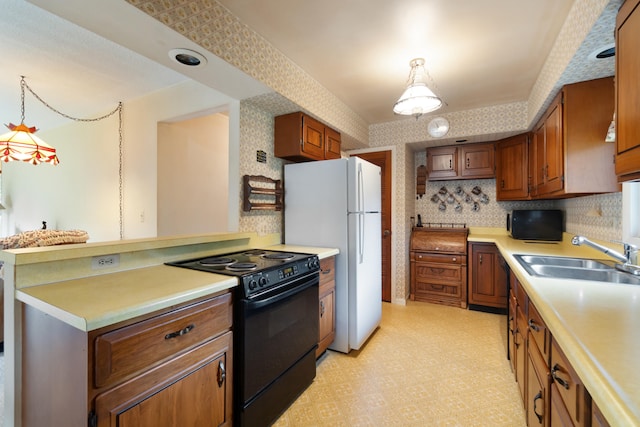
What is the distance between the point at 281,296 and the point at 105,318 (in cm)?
92

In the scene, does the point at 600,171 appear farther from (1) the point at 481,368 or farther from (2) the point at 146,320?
(2) the point at 146,320

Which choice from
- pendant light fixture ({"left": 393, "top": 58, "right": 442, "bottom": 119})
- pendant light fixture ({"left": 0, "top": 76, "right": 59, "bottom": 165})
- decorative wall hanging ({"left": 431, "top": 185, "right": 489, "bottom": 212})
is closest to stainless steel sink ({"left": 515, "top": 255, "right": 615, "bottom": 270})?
pendant light fixture ({"left": 393, "top": 58, "right": 442, "bottom": 119})

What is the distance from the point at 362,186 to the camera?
255 cm

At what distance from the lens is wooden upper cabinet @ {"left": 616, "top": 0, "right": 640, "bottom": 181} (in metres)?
1.06

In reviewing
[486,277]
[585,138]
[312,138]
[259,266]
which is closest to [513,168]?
[486,277]

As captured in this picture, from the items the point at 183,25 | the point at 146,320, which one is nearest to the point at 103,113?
the point at 183,25

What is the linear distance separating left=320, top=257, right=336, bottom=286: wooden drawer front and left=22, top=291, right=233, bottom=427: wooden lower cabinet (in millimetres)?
1007

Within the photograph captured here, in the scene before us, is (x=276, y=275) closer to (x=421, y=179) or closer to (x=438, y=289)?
(x=438, y=289)

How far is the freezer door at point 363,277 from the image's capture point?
8.16ft

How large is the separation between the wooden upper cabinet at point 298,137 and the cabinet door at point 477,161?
2114 millimetres

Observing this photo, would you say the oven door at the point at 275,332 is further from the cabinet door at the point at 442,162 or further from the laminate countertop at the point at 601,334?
the cabinet door at the point at 442,162

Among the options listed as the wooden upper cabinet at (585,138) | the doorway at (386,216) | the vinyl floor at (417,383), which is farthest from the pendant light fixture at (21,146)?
the wooden upper cabinet at (585,138)

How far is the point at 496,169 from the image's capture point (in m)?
3.69

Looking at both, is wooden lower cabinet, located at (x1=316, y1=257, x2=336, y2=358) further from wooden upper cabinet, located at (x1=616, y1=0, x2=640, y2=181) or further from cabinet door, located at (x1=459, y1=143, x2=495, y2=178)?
cabinet door, located at (x1=459, y1=143, x2=495, y2=178)
